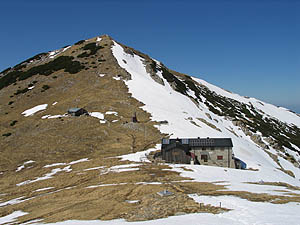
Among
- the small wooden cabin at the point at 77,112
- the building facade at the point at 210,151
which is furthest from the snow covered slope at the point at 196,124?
the small wooden cabin at the point at 77,112

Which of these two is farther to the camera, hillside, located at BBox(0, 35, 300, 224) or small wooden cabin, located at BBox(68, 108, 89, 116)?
small wooden cabin, located at BBox(68, 108, 89, 116)

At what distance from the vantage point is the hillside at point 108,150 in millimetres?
23375

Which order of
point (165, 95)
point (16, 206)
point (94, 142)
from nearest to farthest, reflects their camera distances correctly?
point (16, 206)
point (94, 142)
point (165, 95)

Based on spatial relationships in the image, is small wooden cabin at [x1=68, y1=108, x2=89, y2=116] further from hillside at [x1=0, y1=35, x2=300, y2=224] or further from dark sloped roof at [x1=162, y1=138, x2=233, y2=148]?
dark sloped roof at [x1=162, y1=138, x2=233, y2=148]

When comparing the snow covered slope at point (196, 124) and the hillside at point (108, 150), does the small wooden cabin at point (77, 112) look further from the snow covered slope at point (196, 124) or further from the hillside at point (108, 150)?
the snow covered slope at point (196, 124)

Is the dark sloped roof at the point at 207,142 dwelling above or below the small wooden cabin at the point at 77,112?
below

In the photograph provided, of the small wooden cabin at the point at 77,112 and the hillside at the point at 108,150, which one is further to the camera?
the small wooden cabin at the point at 77,112

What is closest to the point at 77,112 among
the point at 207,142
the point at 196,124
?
the point at 196,124

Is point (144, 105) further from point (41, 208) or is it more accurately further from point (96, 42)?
point (96, 42)

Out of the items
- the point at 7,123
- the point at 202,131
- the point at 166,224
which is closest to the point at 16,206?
the point at 166,224

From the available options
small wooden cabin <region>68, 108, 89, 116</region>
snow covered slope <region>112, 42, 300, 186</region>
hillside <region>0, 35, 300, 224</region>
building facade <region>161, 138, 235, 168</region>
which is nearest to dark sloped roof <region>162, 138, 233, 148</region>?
building facade <region>161, 138, 235, 168</region>

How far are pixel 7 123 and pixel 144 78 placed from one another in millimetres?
44701

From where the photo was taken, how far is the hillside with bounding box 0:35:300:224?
76.7 ft

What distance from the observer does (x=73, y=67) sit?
97000 mm
